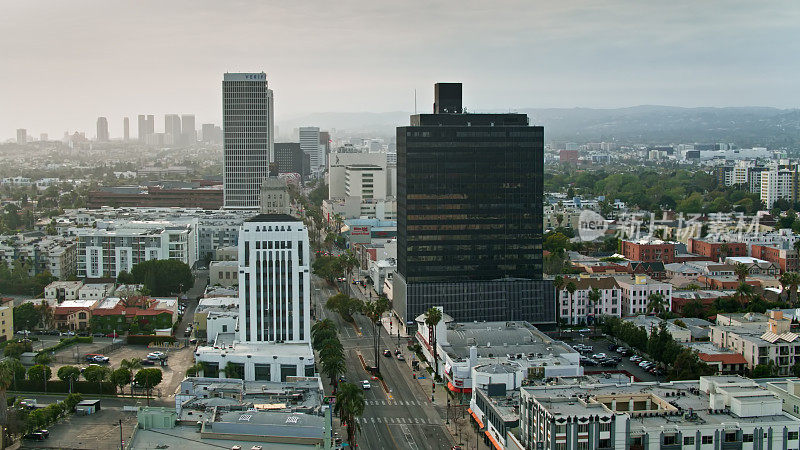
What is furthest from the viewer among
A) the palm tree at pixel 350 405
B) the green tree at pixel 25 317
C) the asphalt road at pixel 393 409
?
the green tree at pixel 25 317

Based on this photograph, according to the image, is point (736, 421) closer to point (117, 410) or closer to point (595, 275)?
point (117, 410)

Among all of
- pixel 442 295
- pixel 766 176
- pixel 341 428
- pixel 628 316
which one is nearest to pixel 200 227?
pixel 442 295

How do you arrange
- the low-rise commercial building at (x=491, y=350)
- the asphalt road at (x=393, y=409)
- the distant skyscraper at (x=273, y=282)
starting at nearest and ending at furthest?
the asphalt road at (x=393, y=409) → the low-rise commercial building at (x=491, y=350) → the distant skyscraper at (x=273, y=282)

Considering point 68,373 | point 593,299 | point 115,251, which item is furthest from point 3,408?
point 115,251

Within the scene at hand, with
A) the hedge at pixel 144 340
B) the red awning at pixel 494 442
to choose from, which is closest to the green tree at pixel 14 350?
the hedge at pixel 144 340

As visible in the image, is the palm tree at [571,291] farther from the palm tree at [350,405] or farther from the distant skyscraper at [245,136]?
the distant skyscraper at [245,136]
